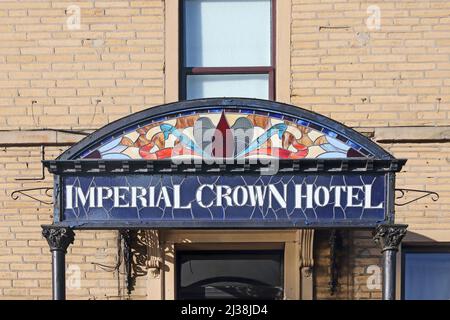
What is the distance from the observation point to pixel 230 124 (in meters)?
6.13

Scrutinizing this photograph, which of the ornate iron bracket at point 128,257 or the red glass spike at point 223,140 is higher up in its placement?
the red glass spike at point 223,140

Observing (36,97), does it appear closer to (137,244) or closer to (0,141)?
(0,141)

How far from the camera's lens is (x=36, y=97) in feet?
24.7

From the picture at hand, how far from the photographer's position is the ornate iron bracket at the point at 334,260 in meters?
7.27

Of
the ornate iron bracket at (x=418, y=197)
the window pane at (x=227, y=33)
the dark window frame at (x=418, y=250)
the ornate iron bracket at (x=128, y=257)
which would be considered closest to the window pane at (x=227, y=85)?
the window pane at (x=227, y=33)

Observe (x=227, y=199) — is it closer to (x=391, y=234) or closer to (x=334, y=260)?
(x=391, y=234)

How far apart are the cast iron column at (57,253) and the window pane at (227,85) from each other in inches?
83.7

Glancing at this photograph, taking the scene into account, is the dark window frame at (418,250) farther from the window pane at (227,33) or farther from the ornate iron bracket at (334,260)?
Result: the window pane at (227,33)

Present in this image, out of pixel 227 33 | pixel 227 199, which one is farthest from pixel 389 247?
pixel 227 33

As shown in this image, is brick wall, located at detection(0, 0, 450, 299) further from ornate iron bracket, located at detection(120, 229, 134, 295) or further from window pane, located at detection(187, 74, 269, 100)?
window pane, located at detection(187, 74, 269, 100)

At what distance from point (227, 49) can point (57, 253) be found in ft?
8.81

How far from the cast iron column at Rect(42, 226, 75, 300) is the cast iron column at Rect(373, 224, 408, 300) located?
2318 millimetres

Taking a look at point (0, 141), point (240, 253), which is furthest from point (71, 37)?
point (240, 253)
